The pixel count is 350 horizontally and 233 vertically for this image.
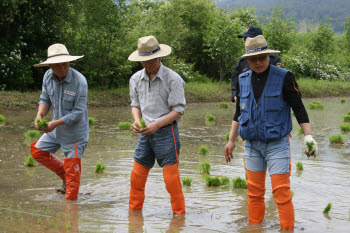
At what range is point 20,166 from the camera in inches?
304

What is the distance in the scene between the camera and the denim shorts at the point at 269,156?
431 centimetres

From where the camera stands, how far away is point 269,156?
4.39 meters

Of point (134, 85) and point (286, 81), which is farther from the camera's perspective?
point (134, 85)

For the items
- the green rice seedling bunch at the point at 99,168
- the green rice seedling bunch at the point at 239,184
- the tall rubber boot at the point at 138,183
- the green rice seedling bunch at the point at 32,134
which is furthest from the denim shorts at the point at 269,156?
the green rice seedling bunch at the point at 32,134

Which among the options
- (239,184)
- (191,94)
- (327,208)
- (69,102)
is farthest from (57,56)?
(191,94)

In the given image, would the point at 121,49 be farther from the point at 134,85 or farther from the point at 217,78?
the point at 134,85

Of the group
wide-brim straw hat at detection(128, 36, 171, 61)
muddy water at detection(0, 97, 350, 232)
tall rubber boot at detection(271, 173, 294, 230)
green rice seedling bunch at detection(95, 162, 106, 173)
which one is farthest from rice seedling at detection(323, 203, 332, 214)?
green rice seedling bunch at detection(95, 162, 106, 173)

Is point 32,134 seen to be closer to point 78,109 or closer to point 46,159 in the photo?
point 46,159

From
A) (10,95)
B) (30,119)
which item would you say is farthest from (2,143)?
(10,95)

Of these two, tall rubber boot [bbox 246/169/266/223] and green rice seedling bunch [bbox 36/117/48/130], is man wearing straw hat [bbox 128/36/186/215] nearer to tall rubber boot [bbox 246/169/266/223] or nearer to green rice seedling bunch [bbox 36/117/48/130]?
tall rubber boot [bbox 246/169/266/223]

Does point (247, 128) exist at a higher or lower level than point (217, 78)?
higher

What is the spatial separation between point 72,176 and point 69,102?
87cm

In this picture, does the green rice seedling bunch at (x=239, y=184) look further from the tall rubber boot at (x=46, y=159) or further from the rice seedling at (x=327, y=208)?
the tall rubber boot at (x=46, y=159)

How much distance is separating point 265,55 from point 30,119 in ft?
36.6
